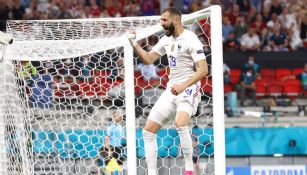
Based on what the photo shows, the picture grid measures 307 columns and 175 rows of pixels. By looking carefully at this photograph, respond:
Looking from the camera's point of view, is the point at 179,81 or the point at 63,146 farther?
the point at 63,146

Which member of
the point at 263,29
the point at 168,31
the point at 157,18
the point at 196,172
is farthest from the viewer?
the point at 263,29

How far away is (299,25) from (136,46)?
11162 mm

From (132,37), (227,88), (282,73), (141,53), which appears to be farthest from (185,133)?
(282,73)

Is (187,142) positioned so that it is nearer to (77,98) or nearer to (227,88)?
(77,98)

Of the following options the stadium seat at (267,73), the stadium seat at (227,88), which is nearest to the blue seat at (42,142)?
the stadium seat at (227,88)

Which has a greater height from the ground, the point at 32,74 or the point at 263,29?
the point at 263,29

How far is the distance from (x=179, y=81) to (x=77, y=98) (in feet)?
5.91

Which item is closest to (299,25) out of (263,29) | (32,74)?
(263,29)

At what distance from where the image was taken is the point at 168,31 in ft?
24.4

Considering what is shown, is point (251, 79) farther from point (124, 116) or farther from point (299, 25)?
point (124, 116)

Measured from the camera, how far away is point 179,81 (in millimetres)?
7484

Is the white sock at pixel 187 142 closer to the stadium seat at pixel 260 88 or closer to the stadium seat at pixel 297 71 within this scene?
the stadium seat at pixel 260 88

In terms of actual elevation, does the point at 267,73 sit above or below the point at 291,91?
above

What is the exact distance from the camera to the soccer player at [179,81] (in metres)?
7.36
